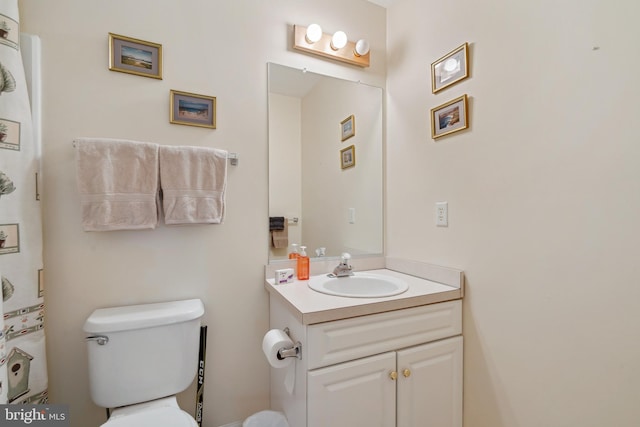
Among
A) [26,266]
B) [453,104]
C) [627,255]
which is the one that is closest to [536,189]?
[627,255]

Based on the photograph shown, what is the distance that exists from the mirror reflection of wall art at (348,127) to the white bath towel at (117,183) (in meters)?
1.01

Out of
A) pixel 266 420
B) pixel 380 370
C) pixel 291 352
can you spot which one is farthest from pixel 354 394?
pixel 266 420

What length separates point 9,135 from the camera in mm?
997

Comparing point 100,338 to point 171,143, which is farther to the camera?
point 171,143

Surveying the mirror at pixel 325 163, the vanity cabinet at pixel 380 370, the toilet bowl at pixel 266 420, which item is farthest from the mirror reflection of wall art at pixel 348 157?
the toilet bowl at pixel 266 420

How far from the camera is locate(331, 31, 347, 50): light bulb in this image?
1571 millimetres

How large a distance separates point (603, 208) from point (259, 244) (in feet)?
4.38

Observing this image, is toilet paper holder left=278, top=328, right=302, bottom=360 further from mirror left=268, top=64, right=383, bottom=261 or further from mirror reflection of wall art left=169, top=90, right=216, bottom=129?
mirror reflection of wall art left=169, top=90, right=216, bottom=129

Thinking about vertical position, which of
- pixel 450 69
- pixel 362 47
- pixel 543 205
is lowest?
pixel 543 205

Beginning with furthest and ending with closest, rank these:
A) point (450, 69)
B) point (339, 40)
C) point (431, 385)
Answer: point (339, 40) → point (450, 69) → point (431, 385)

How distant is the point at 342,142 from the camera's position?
1.72 meters

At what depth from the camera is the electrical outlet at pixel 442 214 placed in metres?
1.37

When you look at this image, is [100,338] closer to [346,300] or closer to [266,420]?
[266,420]

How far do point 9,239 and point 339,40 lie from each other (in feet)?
5.56
